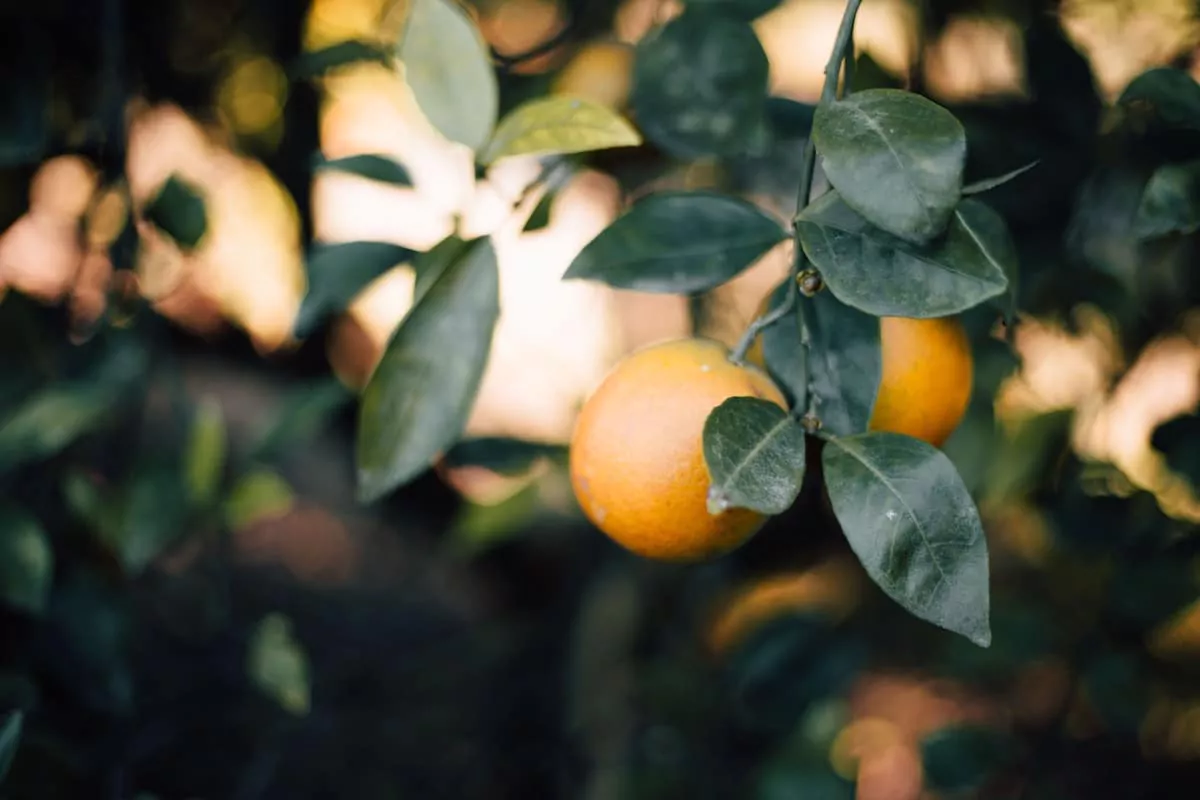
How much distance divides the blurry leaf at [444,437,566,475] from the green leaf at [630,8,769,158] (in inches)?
17.9

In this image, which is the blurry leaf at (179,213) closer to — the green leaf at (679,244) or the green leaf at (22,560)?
the green leaf at (22,560)

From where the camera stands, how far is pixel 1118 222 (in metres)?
1.04

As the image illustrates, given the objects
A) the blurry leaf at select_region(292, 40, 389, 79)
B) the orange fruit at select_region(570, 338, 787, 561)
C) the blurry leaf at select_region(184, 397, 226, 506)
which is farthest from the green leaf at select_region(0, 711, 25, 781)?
the blurry leaf at select_region(292, 40, 389, 79)

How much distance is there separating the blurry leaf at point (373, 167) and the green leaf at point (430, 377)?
0.13 meters

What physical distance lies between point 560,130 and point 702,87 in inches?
6.9

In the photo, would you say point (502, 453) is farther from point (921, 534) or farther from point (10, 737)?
point (921, 534)

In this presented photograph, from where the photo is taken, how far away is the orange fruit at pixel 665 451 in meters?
0.52

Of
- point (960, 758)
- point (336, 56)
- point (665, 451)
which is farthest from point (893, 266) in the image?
point (960, 758)

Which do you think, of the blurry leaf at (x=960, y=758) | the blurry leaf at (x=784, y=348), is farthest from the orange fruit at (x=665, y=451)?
the blurry leaf at (x=960, y=758)

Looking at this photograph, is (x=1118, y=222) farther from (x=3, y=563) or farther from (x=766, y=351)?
(x=3, y=563)

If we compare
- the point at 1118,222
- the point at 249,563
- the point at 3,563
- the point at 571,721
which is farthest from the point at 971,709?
the point at 3,563

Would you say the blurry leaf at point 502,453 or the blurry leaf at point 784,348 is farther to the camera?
the blurry leaf at point 502,453

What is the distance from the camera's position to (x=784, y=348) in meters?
0.56

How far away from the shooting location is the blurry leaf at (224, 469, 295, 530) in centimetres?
93
